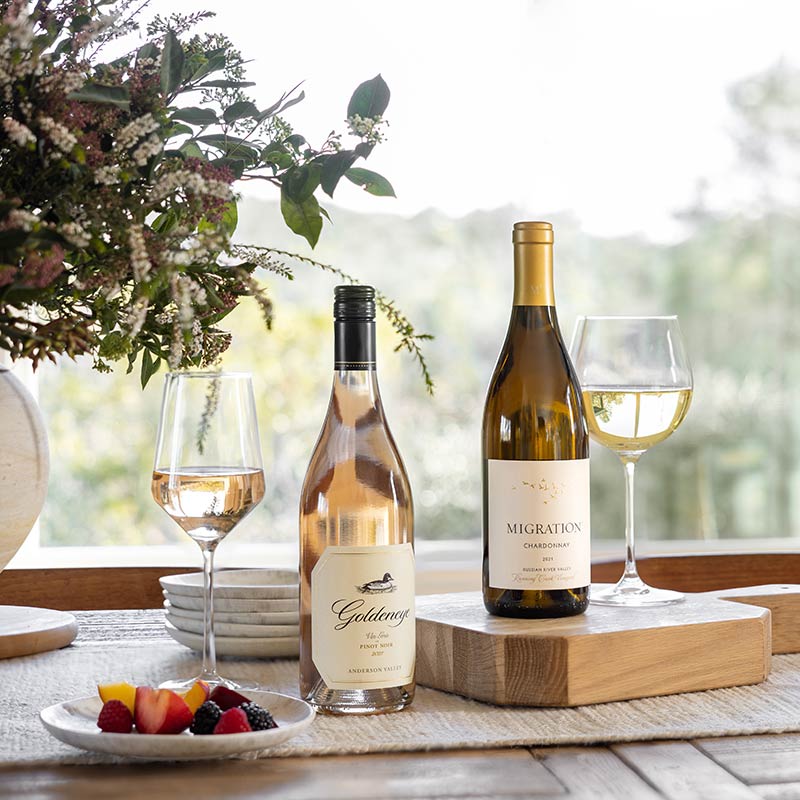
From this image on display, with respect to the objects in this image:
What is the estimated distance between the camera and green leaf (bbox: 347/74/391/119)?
95 cm

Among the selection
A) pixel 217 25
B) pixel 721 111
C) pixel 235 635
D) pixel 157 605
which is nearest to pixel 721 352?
pixel 721 111

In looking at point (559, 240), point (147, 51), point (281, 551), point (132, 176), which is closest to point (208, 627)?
point (132, 176)

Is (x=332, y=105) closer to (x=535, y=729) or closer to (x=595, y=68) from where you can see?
(x=595, y=68)

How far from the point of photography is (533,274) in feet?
3.39

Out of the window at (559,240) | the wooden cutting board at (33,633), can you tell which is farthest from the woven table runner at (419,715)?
the window at (559,240)

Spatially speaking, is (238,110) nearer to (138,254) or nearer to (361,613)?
(138,254)

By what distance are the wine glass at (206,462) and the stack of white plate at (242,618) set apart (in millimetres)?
142

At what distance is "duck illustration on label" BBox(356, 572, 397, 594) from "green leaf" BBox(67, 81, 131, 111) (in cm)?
39

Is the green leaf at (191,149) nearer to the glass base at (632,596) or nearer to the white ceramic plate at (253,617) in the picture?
the white ceramic plate at (253,617)

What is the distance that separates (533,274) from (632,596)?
316mm

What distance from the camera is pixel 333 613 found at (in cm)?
85

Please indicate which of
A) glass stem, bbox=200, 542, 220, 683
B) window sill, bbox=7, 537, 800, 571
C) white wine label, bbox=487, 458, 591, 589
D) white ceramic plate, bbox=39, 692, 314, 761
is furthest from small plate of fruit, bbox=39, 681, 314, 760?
window sill, bbox=7, 537, 800, 571

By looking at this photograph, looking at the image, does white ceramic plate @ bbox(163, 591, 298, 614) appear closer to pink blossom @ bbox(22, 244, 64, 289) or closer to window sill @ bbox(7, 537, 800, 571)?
pink blossom @ bbox(22, 244, 64, 289)

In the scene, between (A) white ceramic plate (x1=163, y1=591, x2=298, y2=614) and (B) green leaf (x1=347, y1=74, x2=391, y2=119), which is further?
(A) white ceramic plate (x1=163, y1=591, x2=298, y2=614)
